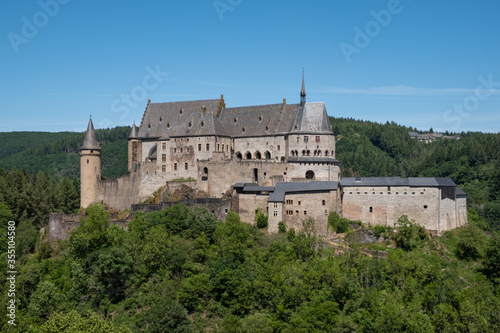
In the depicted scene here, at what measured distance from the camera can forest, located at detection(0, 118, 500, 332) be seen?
1779 inches

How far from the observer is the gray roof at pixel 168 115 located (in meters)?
73.8

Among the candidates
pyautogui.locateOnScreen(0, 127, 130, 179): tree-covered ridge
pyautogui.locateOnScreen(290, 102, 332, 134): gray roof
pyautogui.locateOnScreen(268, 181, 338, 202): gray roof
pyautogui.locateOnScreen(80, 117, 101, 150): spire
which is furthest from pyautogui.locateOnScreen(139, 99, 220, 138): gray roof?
pyautogui.locateOnScreen(0, 127, 130, 179): tree-covered ridge

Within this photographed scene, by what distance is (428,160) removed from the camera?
131250 mm

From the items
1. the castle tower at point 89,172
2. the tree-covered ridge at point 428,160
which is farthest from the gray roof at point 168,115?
the tree-covered ridge at point 428,160

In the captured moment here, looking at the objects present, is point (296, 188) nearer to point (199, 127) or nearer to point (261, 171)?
point (261, 171)

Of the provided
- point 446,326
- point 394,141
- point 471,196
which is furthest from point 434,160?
point 446,326

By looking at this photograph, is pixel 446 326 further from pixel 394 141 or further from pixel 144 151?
pixel 394 141

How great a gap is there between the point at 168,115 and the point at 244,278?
32.4 meters

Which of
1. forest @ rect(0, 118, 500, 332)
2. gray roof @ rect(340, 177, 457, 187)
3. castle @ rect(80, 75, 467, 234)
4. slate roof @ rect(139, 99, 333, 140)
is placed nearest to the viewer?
forest @ rect(0, 118, 500, 332)

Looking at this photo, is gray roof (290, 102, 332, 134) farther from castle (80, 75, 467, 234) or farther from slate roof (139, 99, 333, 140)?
castle (80, 75, 467, 234)

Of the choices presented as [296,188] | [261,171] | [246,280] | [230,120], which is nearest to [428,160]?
[230,120]

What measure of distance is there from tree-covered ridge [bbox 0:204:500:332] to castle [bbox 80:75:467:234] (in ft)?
8.80

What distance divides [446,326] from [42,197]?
4969cm

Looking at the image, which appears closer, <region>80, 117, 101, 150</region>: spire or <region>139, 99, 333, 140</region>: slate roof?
<region>80, 117, 101, 150</region>: spire
